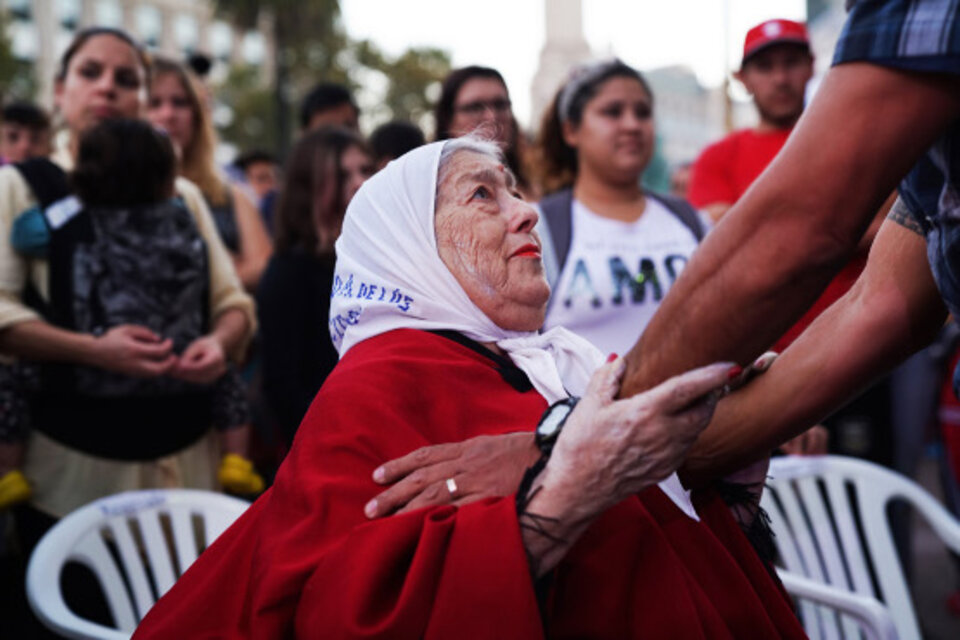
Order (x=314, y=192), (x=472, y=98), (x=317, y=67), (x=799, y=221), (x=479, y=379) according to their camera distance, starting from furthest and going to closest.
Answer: (x=317, y=67) < (x=472, y=98) < (x=314, y=192) < (x=479, y=379) < (x=799, y=221)

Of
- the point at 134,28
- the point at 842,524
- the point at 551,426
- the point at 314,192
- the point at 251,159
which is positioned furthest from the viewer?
the point at 134,28

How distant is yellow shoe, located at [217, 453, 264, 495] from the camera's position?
3574 millimetres

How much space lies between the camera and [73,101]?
394 centimetres

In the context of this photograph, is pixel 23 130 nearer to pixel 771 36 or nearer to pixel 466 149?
pixel 771 36

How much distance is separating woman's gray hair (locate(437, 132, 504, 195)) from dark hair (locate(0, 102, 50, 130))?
17.7ft

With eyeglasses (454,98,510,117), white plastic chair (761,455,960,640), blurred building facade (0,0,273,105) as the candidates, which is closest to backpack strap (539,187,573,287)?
eyeglasses (454,98,510,117)

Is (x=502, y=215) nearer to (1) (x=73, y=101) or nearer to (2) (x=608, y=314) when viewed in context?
(2) (x=608, y=314)

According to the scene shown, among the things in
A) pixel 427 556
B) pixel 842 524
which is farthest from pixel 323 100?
pixel 427 556

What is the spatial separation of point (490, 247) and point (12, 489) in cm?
192

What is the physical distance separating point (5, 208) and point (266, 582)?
2.16 meters

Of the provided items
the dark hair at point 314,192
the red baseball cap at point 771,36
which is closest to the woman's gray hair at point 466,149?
the dark hair at point 314,192

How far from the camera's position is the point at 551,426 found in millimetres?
1683

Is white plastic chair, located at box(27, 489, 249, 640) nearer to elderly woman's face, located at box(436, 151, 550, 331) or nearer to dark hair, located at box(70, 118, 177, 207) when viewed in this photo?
dark hair, located at box(70, 118, 177, 207)

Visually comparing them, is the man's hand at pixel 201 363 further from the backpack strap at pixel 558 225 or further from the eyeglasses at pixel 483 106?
the eyeglasses at pixel 483 106
